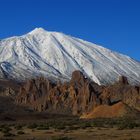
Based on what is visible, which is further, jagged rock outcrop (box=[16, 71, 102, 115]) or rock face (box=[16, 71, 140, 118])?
jagged rock outcrop (box=[16, 71, 102, 115])

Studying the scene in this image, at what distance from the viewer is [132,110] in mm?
137625

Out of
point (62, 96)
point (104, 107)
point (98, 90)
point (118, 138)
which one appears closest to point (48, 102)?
point (62, 96)

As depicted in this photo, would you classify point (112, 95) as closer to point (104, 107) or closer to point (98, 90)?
point (98, 90)

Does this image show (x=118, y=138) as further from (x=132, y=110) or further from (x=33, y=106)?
(x=33, y=106)

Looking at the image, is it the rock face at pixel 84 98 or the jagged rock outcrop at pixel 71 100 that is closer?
the rock face at pixel 84 98

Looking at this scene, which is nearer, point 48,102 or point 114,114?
point 114,114

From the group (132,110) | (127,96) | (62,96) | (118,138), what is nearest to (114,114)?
(132,110)

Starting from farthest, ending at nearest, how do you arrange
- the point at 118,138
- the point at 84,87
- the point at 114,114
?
the point at 84,87 → the point at 114,114 → the point at 118,138

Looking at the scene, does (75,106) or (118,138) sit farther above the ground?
(75,106)

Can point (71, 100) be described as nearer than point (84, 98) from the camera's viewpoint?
No

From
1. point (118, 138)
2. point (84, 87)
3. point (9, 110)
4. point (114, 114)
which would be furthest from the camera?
point (84, 87)

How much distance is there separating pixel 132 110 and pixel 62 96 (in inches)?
2336

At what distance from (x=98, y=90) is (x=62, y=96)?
13.4 m

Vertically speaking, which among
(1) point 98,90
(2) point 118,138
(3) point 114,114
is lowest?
(2) point 118,138
